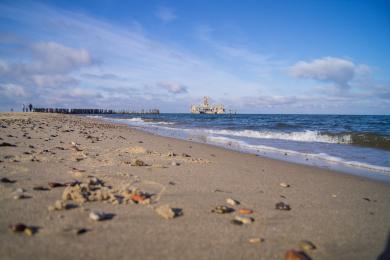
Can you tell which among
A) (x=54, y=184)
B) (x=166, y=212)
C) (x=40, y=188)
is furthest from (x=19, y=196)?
(x=166, y=212)

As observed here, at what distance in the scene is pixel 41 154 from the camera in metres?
6.49

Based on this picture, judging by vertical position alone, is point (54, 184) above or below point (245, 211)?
above

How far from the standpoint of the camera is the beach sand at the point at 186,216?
92.9 inches

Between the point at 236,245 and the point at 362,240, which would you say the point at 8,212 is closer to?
the point at 236,245

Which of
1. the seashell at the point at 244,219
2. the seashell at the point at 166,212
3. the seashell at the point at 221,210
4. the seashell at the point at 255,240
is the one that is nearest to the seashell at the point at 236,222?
the seashell at the point at 244,219

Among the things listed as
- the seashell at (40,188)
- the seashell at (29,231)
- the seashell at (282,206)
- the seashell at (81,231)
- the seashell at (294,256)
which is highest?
the seashell at (40,188)

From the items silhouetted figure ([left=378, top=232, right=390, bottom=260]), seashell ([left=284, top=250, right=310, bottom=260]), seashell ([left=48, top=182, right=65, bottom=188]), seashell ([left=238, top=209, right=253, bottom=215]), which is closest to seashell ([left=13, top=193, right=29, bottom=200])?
seashell ([left=48, top=182, right=65, bottom=188])

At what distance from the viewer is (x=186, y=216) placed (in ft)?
10.4

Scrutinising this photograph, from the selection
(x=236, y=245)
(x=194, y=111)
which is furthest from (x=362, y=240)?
(x=194, y=111)

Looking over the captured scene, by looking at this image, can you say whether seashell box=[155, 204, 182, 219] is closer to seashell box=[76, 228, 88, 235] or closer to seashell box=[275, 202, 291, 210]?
seashell box=[76, 228, 88, 235]

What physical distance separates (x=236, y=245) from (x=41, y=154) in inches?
217

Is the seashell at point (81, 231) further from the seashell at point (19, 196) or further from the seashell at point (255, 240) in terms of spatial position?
the seashell at point (255, 240)

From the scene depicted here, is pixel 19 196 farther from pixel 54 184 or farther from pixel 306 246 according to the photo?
pixel 306 246

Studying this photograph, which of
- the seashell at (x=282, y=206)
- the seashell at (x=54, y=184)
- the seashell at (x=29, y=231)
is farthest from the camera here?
the seashell at (x=54, y=184)
